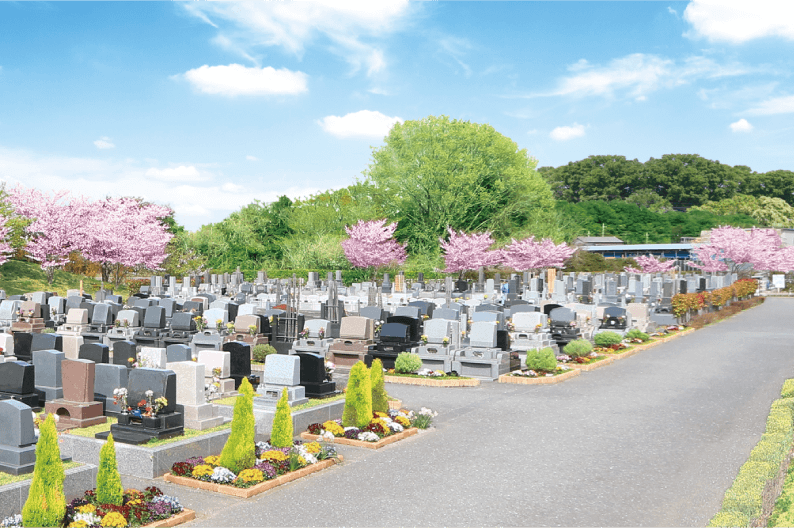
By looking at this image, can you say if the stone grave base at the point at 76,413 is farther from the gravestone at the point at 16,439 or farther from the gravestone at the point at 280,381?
the gravestone at the point at 280,381

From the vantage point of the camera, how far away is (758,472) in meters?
10.3

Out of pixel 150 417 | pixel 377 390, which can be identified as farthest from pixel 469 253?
pixel 150 417

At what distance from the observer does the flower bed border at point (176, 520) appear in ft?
27.1

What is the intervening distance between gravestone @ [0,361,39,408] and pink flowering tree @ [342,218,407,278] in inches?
1866

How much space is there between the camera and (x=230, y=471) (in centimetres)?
989

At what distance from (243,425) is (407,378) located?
906 centimetres

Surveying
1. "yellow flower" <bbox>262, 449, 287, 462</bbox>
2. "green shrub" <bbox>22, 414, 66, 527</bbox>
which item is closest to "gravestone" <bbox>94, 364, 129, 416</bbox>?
"yellow flower" <bbox>262, 449, 287, 462</bbox>

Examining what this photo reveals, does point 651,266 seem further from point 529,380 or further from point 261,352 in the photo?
point 261,352

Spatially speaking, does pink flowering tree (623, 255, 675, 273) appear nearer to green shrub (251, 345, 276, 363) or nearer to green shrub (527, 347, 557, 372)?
green shrub (527, 347, 557, 372)

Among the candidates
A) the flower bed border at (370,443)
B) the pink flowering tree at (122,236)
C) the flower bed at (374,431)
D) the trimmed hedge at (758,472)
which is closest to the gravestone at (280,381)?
the flower bed at (374,431)

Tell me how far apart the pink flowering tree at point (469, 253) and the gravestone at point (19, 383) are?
45.3 metres

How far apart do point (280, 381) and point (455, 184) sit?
47.8 metres

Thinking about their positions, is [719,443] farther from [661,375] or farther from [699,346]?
[699,346]

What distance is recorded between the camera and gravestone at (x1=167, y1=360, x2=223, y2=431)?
12.3 meters
